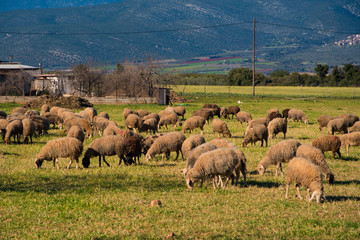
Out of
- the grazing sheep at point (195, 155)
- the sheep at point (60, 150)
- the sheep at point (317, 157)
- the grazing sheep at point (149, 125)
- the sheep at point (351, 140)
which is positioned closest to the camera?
the sheep at point (317, 157)

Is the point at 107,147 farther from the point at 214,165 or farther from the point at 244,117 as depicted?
the point at 244,117

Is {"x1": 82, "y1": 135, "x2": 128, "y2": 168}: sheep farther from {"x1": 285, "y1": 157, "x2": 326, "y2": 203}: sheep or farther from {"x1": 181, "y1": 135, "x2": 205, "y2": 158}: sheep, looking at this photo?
{"x1": 285, "y1": 157, "x2": 326, "y2": 203}: sheep

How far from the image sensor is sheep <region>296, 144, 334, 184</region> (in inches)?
437

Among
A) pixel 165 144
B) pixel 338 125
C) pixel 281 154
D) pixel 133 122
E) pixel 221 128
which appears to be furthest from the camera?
pixel 133 122

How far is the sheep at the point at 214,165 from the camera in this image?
419 inches

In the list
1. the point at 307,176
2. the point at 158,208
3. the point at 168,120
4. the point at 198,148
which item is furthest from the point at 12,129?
the point at 307,176

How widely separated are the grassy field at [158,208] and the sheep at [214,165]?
421 millimetres

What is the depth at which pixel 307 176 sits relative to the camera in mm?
9734

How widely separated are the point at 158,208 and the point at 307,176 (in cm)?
357

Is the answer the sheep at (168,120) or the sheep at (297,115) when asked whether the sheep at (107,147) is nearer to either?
the sheep at (168,120)

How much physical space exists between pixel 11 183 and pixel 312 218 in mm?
7996

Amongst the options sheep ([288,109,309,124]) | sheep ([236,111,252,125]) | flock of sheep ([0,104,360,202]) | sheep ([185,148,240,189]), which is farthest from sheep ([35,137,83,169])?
sheep ([288,109,309,124])

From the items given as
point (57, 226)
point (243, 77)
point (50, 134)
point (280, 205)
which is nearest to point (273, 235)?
point (280, 205)

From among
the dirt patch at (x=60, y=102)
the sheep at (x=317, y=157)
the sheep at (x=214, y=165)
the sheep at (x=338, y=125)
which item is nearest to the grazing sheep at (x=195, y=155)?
the sheep at (x=214, y=165)
